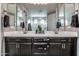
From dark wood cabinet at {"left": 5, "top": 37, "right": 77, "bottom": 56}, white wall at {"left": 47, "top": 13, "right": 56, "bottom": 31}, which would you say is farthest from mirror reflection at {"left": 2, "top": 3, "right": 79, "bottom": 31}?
dark wood cabinet at {"left": 5, "top": 37, "right": 77, "bottom": 56}

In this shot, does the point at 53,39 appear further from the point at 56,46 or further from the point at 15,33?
the point at 15,33

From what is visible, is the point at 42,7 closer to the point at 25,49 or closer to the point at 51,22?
the point at 51,22

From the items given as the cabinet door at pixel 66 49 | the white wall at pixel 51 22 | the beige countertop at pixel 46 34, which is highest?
the white wall at pixel 51 22

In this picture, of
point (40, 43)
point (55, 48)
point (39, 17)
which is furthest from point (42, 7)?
point (55, 48)

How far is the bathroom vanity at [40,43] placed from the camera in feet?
4.73

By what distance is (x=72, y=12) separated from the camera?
4.80ft

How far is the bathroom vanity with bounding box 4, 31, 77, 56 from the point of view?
144cm

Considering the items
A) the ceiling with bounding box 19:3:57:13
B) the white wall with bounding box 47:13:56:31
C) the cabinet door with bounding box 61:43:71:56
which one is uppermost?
the ceiling with bounding box 19:3:57:13

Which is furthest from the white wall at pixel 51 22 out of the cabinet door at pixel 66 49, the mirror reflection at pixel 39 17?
the cabinet door at pixel 66 49

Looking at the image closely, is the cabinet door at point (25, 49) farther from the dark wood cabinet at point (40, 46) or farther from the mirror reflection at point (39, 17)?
the mirror reflection at point (39, 17)

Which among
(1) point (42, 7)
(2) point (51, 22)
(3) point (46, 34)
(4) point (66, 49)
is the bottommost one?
(4) point (66, 49)

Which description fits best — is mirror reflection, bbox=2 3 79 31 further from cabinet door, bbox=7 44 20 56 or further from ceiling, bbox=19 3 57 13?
cabinet door, bbox=7 44 20 56

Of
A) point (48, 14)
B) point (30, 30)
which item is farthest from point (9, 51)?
point (48, 14)

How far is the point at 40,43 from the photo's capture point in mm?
1474
